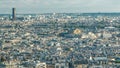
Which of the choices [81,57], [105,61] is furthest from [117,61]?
[81,57]

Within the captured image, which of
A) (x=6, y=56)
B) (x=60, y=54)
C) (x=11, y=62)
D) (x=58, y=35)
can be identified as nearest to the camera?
(x=11, y=62)

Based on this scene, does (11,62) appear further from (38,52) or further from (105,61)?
(38,52)

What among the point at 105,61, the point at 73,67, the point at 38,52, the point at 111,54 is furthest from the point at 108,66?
the point at 38,52

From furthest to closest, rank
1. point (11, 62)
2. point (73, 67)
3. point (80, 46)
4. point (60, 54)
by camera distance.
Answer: point (80, 46) → point (60, 54) → point (11, 62) → point (73, 67)

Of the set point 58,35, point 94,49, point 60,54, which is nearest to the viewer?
point 60,54

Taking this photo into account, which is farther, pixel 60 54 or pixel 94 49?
pixel 94 49

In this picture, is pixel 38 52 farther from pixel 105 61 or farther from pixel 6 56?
pixel 105 61

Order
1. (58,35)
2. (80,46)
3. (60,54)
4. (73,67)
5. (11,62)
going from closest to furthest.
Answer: (73,67), (11,62), (60,54), (80,46), (58,35)

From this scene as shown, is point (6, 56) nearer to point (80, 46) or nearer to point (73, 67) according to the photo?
point (73, 67)

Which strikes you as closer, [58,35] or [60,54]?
[60,54]
